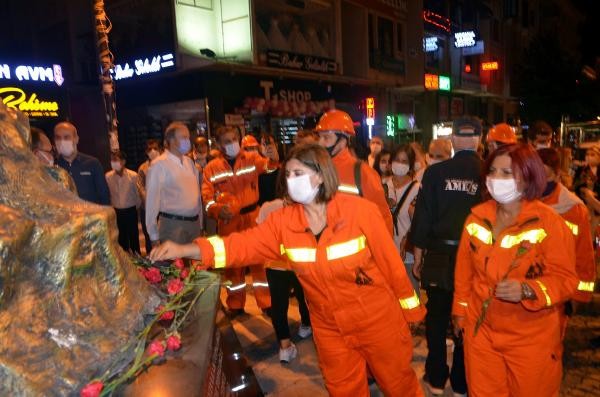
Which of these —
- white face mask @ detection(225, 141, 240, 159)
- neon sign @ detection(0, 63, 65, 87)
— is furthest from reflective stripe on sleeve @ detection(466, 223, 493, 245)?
neon sign @ detection(0, 63, 65, 87)

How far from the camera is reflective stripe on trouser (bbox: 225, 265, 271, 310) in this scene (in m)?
5.21

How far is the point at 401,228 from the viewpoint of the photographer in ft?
16.2

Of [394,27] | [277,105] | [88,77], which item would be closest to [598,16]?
[394,27]

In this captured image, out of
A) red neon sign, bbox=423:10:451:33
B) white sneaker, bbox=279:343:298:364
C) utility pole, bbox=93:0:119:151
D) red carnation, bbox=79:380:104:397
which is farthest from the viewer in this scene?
red neon sign, bbox=423:10:451:33

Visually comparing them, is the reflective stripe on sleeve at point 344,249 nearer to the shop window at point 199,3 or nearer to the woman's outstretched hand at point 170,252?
the woman's outstretched hand at point 170,252

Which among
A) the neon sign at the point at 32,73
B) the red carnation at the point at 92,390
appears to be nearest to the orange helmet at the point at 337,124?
the red carnation at the point at 92,390

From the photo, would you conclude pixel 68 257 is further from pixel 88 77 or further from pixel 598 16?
pixel 598 16

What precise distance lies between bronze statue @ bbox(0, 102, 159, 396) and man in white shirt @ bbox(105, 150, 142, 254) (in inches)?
245

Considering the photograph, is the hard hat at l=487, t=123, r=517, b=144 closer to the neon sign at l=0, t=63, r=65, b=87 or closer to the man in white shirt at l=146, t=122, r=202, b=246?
the man in white shirt at l=146, t=122, r=202, b=246

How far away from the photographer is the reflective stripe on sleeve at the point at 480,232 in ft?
8.81

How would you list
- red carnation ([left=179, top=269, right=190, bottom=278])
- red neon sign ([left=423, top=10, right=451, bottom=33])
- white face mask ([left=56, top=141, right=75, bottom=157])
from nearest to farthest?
red carnation ([left=179, top=269, right=190, bottom=278]) < white face mask ([left=56, top=141, right=75, bottom=157]) < red neon sign ([left=423, top=10, right=451, bottom=33])

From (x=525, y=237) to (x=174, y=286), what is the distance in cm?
182

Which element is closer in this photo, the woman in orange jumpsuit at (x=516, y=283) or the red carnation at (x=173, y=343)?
the red carnation at (x=173, y=343)

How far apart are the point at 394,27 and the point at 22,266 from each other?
71.2 ft
